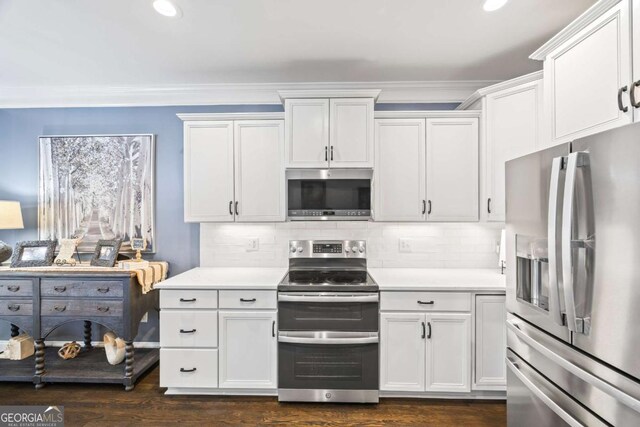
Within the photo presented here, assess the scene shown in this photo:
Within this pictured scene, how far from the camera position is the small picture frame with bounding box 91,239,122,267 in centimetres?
278

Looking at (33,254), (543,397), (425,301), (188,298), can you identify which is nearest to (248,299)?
(188,298)

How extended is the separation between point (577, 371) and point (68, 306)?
335 centimetres

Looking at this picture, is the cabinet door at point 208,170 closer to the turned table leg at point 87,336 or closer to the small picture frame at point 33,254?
the small picture frame at point 33,254

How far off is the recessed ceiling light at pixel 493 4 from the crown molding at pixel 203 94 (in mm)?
1027

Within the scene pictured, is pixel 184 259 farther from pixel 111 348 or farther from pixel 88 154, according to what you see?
pixel 88 154

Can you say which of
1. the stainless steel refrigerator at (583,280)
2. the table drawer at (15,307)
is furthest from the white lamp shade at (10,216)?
the stainless steel refrigerator at (583,280)

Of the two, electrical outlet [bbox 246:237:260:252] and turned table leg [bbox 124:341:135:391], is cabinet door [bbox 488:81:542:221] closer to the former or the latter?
electrical outlet [bbox 246:237:260:252]

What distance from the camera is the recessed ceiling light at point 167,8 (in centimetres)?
185

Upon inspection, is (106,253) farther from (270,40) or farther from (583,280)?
(583,280)

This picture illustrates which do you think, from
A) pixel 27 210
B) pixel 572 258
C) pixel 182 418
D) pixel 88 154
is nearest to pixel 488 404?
pixel 572 258

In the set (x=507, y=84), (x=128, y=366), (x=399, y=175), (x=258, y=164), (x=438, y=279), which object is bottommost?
(x=128, y=366)

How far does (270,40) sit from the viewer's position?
7.39 ft

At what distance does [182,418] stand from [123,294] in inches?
41.9

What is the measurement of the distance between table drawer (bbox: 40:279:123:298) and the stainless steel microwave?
1568 millimetres
